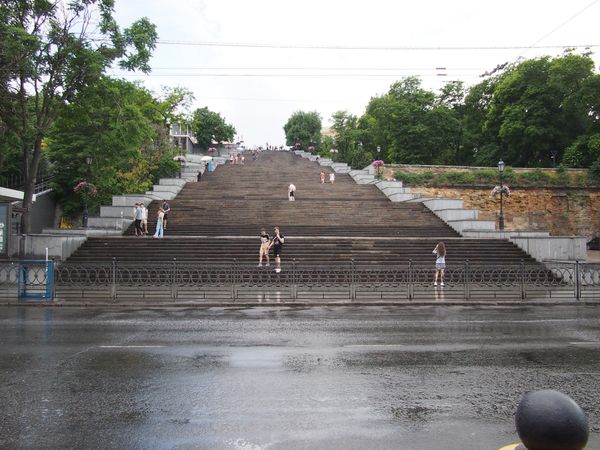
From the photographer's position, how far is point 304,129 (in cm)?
10656

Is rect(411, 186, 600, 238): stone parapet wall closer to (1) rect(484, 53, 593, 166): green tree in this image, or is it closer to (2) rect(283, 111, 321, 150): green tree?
(1) rect(484, 53, 593, 166): green tree

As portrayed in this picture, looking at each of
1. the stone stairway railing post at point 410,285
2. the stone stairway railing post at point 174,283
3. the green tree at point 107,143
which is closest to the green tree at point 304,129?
the green tree at point 107,143

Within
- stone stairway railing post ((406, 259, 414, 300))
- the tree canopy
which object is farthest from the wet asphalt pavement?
the tree canopy

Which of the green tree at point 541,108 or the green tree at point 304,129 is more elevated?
the green tree at point 304,129

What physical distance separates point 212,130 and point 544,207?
6086cm

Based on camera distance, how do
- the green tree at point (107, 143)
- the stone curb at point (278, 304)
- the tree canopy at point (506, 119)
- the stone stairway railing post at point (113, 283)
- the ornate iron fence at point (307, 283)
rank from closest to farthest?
the stone curb at point (278, 304) < the stone stairway railing post at point (113, 283) < the ornate iron fence at point (307, 283) < the green tree at point (107, 143) < the tree canopy at point (506, 119)

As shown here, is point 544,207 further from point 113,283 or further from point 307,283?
point 113,283

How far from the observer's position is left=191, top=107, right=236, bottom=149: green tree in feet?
293

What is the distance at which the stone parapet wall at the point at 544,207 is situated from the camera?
1783 inches

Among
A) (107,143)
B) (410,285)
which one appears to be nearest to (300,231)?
(107,143)

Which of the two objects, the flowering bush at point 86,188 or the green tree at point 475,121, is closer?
the flowering bush at point 86,188

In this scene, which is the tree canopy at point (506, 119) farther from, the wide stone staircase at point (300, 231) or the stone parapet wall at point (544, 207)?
the wide stone staircase at point (300, 231)

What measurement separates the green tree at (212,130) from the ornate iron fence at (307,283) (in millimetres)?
74736

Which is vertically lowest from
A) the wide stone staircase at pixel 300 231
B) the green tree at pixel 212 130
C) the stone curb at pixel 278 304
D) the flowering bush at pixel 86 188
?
the stone curb at pixel 278 304
